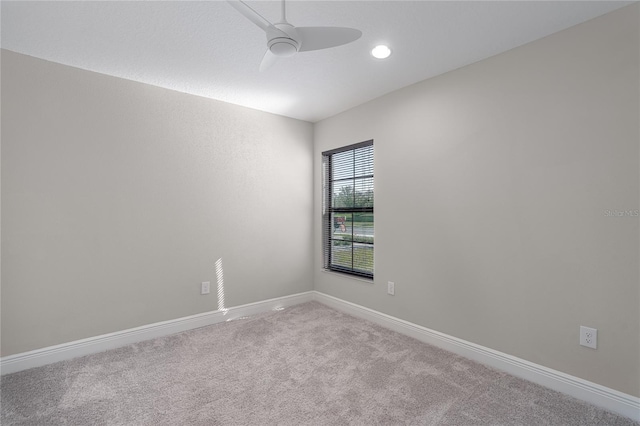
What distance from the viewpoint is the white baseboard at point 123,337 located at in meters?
2.31

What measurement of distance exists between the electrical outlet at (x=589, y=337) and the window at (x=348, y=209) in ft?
6.13

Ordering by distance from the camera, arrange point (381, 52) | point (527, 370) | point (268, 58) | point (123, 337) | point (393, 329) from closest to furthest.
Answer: point (268, 58)
point (527, 370)
point (381, 52)
point (123, 337)
point (393, 329)

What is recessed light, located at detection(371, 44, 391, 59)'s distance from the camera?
2258 mm

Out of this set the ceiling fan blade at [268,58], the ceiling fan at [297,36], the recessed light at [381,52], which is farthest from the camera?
the recessed light at [381,52]

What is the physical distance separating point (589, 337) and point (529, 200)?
932 mm

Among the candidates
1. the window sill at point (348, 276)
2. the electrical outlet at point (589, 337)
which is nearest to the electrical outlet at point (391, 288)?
the window sill at point (348, 276)

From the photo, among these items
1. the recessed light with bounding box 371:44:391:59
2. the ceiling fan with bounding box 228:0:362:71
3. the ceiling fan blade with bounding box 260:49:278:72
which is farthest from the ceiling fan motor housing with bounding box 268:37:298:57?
the recessed light with bounding box 371:44:391:59

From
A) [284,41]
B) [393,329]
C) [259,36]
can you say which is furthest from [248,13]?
[393,329]

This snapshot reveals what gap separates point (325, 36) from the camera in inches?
57.2

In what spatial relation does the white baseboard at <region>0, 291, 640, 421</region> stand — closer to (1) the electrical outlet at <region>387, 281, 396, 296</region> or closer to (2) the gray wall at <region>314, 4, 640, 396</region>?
(2) the gray wall at <region>314, 4, 640, 396</region>

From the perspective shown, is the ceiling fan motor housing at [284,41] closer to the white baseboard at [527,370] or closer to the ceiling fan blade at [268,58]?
the ceiling fan blade at [268,58]

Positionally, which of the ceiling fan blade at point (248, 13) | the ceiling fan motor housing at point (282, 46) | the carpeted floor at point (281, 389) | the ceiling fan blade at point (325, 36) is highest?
the ceiling fan blade at point (325, 36)

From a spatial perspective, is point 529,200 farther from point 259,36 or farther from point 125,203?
point 125,203

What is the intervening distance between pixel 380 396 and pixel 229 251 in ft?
7.01
